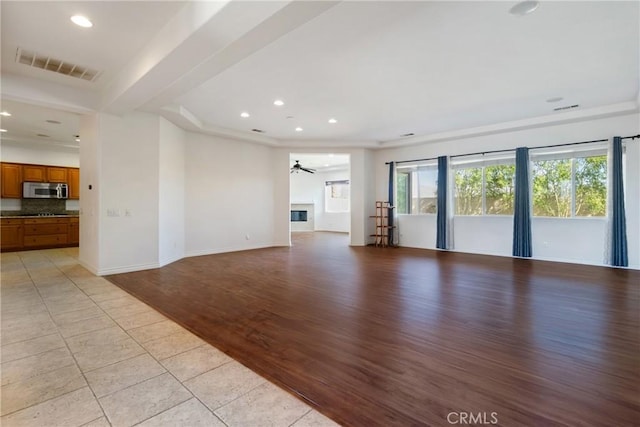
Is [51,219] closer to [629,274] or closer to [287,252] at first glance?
[287,252]

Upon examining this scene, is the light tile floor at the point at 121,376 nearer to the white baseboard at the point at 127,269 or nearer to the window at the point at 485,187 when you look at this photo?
the white baseboard at the point at 127,269

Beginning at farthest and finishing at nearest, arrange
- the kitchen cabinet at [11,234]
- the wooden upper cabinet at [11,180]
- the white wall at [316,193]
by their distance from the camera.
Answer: the white wall at [316,193] → the wooden upper cabinet at [11,180] → the kitchen cabinet at [11,234]

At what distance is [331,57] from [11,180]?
8.51m

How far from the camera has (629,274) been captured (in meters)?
4.74

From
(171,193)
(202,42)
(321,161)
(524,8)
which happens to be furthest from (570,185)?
(171,193)

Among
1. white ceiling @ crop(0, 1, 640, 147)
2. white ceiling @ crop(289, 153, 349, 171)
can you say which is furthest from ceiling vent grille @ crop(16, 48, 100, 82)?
white ceiling @ crop(289, 153, 349, 171)

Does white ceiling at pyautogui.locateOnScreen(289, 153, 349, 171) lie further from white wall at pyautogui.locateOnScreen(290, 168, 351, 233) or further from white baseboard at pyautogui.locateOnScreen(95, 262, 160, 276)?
white baseboard at pyautogui.locateOnScreen(95, 262, 160, 276)

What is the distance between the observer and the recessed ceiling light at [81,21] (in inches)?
110

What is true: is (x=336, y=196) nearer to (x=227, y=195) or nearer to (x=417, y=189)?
(x=417, y=189)

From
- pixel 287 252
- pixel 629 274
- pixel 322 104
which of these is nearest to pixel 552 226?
pixel 629 274

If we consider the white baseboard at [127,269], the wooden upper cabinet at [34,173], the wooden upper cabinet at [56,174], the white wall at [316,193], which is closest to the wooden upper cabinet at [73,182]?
the wooden upper cabinet at [56,174]

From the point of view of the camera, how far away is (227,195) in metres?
7.08

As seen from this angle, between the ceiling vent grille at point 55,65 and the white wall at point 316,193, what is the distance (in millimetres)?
9329

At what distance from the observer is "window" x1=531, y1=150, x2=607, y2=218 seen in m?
5.57
